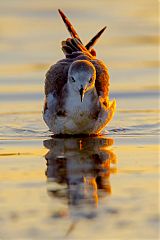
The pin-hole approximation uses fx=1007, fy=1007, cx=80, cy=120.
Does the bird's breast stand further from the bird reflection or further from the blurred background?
the blurred background

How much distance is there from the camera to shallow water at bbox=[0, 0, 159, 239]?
8.20 meters

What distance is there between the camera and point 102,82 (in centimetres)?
1289

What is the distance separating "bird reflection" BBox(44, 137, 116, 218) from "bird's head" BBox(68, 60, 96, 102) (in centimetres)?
62

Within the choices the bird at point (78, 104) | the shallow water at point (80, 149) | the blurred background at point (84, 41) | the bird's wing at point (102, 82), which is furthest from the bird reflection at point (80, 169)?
the blurred background at point (84, 41)

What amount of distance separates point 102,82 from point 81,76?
3.55 ft

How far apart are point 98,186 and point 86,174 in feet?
1.70

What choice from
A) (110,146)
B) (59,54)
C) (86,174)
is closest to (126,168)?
(86,174)

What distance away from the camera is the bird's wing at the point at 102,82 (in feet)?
41.5

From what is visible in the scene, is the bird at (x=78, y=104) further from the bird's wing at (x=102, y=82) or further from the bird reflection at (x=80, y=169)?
the bird reflection at (x=80, y=169)

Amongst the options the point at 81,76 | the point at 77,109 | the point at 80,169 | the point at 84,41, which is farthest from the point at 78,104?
the point at 84,41

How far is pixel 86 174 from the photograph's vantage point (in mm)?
9852

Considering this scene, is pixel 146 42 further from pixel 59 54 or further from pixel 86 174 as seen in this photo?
pixel 86 174

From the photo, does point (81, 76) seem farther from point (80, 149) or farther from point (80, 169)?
point (80, 169)

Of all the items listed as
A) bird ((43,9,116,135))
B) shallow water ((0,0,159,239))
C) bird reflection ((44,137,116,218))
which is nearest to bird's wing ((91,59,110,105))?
bird ((43,9,116,135))
